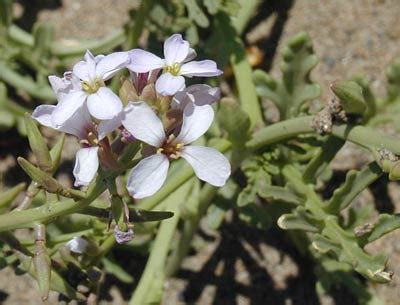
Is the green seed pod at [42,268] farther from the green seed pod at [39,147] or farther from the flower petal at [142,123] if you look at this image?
the flower petal at [142,123]

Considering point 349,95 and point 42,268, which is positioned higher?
point 349,95

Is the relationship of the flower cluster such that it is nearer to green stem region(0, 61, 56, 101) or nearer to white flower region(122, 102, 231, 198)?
white flower region(122, 102, 231, 198)

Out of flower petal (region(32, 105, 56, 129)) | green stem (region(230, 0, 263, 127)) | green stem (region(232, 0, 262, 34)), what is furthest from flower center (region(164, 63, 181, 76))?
green stem (region(232, 0, 262, 34))

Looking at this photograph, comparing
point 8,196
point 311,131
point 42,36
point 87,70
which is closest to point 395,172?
point 311,131

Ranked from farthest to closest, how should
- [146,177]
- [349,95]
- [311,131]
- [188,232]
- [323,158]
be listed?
1. [188,232]
2. [323,158]
3. [311,131]
4. [349,95]
5. [146,177]

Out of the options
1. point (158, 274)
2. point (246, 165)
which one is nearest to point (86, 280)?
point (158, 274)

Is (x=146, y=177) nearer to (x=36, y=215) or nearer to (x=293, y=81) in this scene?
(x=36, y=215)

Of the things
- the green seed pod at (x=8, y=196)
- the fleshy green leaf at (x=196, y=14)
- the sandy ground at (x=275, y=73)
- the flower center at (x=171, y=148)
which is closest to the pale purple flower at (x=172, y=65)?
the flower center at (x=171, y=148)

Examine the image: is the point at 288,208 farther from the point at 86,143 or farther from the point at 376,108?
the point at 86,143
